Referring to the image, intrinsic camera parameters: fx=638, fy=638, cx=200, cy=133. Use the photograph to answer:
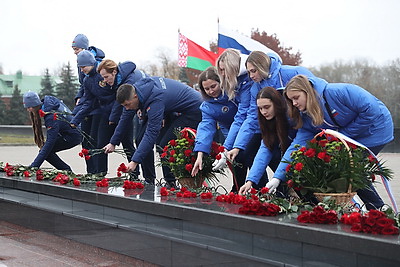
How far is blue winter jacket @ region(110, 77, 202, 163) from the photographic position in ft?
20.4

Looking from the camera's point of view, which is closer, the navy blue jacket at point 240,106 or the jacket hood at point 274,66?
the jacket hood at point 274,66

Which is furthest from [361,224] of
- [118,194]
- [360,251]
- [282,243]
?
[118,194]

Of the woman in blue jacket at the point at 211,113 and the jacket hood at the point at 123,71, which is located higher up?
the jacket hood at the point at 123,71

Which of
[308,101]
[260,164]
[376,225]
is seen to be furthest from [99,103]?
[376,225]

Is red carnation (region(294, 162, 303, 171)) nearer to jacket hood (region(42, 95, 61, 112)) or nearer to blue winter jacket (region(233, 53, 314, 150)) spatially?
blue winter jacket (region(233, 53, 314, 150))

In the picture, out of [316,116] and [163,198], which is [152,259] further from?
[316,116]

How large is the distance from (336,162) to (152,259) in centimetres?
147

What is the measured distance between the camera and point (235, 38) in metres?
12.5

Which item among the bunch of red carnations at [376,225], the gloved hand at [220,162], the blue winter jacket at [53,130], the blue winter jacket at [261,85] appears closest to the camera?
the bunch of red carnations at [376,225]

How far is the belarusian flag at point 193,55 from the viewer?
18062 millimetres

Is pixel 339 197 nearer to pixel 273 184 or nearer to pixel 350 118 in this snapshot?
pixel 273 184

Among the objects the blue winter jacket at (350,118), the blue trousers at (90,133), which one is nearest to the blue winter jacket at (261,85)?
the blue winter jacket at (350,118)

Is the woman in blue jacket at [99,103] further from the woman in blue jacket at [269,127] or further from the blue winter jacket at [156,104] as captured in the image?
the woman in blue jacket at [269,127]

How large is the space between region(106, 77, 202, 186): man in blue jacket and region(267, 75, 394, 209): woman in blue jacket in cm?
178
